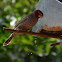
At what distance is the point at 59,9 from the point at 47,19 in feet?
0.57

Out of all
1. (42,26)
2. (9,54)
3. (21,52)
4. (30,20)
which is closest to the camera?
(30,20)

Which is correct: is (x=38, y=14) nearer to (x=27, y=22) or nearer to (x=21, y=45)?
(x=27, y=22)

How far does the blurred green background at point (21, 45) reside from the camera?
10.6 feet

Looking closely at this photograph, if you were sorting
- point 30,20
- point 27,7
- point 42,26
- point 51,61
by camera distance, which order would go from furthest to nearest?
point 27,7 < point 51,61 < point 42,26 < point 30,20

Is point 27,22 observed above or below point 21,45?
above

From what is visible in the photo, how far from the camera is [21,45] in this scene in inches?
130

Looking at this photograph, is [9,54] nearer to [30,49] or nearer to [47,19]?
[30,49]

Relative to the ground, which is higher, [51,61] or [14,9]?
[14,9]

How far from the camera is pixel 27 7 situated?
13.1ft

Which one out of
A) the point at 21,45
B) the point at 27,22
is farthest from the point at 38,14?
the point at 21,45

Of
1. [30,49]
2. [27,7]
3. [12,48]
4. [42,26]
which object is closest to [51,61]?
[30,49]

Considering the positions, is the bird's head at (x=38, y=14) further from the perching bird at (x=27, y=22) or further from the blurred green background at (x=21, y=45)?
the blurred green background at (x=21, y=45)

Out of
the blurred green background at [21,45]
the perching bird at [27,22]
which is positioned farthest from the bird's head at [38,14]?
the blurred green background at [21,45]

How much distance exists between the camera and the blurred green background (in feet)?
10.6
